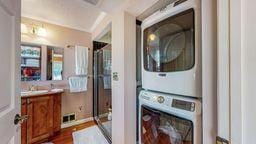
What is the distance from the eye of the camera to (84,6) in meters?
2.45

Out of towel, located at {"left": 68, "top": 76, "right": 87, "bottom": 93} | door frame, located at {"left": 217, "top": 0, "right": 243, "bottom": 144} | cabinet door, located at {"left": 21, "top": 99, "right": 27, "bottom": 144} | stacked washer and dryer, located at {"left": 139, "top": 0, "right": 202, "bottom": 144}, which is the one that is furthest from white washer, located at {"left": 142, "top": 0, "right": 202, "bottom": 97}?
towel, located at {"left": 68, "top": 76, "right": 87, "bottom": 93}

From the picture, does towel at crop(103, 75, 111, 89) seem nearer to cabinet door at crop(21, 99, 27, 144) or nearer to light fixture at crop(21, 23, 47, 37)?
cabinet door at crop(21, 99, 27, 144)

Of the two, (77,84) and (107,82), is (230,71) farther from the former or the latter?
(77,84)

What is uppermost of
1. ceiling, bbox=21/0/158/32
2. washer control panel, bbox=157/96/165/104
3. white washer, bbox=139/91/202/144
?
ceiling, bbox=21/0/158/32

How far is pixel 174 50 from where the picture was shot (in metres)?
1.18

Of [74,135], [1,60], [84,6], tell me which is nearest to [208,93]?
[1,60]

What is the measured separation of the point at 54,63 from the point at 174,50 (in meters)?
2.81

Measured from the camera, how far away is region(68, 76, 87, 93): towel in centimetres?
337

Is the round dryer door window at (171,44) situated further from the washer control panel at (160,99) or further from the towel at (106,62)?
the towel at (106,62)

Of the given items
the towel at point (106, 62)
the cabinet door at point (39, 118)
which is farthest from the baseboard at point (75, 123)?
the towel at point (106, 62)

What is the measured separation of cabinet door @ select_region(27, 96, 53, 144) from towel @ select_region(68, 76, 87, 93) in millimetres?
653

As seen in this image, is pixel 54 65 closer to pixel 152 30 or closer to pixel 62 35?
pixel 62 35

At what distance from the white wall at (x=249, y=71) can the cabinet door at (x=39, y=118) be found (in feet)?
8.95

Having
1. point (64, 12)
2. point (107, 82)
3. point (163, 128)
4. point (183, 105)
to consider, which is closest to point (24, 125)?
point (107, 82)
